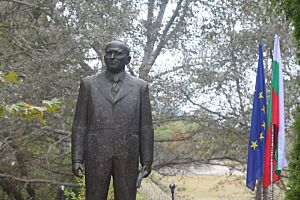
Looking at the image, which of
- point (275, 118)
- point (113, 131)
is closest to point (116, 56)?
point (113, 131)

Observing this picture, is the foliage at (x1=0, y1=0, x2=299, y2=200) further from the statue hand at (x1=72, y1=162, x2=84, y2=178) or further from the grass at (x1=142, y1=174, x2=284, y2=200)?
the statue hand at (x1=72, y1=162, x2=84, y2=178)

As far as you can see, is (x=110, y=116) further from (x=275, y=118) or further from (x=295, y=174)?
(x=295, y=174)

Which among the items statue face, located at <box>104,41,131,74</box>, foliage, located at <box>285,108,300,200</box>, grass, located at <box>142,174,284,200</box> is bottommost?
grass, located at <box>142,174,284,200</box>

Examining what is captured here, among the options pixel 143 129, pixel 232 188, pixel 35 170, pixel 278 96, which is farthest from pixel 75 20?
pixel 143 129

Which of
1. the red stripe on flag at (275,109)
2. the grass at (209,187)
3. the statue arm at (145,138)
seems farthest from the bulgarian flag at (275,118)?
the grass at (209,187)

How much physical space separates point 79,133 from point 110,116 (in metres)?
0.30

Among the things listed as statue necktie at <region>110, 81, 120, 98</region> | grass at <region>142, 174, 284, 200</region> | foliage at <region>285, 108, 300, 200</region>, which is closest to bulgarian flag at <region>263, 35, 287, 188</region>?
foliage at <region>285, 108, 300, 200</region>

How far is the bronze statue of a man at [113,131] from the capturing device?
15.8 feet

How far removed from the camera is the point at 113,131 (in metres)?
4.80

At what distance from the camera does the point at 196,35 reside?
12109 mm

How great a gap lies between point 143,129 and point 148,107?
20 centimetres

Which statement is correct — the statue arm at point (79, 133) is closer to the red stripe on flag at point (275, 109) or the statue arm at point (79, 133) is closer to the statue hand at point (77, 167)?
the statue hand at point (77, 167)

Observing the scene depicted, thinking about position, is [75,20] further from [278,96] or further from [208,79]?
[278,96]

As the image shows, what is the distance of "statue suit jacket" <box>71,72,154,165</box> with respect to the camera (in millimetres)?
4828
